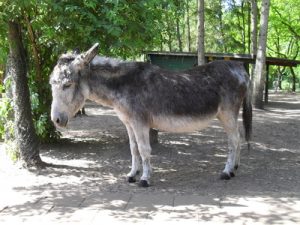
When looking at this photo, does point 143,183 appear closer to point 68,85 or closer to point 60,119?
point 60,119

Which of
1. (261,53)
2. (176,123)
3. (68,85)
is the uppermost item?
(261,53)

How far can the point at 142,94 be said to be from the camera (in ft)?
22.7

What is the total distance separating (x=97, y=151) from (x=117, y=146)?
61 cm

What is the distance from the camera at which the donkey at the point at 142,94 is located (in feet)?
21.8

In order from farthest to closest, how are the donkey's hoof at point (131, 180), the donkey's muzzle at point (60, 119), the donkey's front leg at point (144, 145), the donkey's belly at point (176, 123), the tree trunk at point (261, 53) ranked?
the tree trunk at point (261, 53), the donkey's hoof at point (131, 180), the donkey's belly at point (176, 123), the donkey's front leg at point (144, 145), the donkey's muzzle at point (60, 119)

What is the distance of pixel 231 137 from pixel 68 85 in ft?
10.1

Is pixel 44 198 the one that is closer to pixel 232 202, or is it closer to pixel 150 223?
pixel 150 223

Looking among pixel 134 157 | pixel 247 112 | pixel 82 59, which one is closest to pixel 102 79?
pixel 82 59

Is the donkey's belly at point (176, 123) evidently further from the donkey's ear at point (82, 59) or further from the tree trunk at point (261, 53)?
the tree trunk at point (261, 53)

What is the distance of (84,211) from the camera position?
5723 mm

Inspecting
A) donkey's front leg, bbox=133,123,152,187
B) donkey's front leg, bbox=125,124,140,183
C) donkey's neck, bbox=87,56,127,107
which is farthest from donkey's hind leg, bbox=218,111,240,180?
donkey's neck, bbox=87,56,127,107

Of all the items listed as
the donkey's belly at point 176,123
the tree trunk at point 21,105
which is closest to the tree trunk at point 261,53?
the donkey's belly at point 176,123

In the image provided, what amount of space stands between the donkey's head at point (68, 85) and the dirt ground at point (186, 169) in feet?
4.20

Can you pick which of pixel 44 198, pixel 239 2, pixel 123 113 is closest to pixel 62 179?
pixel 44 198
